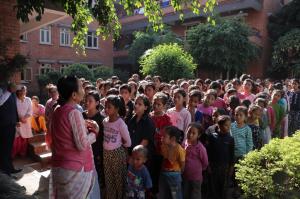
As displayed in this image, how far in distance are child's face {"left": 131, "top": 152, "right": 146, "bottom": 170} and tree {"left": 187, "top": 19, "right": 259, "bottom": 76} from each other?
18042 millimetres

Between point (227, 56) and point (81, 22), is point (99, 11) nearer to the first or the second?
point (81, 22)

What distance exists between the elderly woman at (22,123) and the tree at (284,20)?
2059 cm

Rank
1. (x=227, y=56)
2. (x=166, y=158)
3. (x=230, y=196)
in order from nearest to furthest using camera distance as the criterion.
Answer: (x=166, y=158) → (x=230, y=196) → (x=227, y=56)

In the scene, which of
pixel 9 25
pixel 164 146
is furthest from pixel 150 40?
pixel 164 146

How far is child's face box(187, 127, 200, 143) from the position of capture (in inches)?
170

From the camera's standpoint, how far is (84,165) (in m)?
3.06

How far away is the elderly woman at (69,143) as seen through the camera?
9.42 feet

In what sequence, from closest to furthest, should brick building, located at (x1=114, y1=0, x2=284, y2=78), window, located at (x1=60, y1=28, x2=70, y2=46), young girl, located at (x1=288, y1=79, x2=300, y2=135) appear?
1. young girl, located at (x1=288, y1=79, x2=300, y2=135)
2. brick building, located at (x1=114, y1=0, x2=284, y2=78)
3. window, located at (x1=60, y1=28, x2=70, y2=46)

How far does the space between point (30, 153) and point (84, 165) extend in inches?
181

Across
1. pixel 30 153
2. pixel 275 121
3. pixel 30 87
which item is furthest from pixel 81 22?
pixel 30 87

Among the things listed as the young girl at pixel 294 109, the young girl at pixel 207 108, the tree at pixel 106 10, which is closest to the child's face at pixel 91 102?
the tree at pixel 106 10

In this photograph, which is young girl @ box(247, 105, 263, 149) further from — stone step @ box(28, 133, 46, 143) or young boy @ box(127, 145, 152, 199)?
stone step @ box(28, 133, 46, 143)

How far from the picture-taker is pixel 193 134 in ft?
14.2

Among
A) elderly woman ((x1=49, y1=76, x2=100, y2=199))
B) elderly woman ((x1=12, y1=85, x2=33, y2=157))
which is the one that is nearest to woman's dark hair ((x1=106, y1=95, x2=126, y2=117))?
elderly woman ((x1=49, y1=76, x2=100, y2=199))
